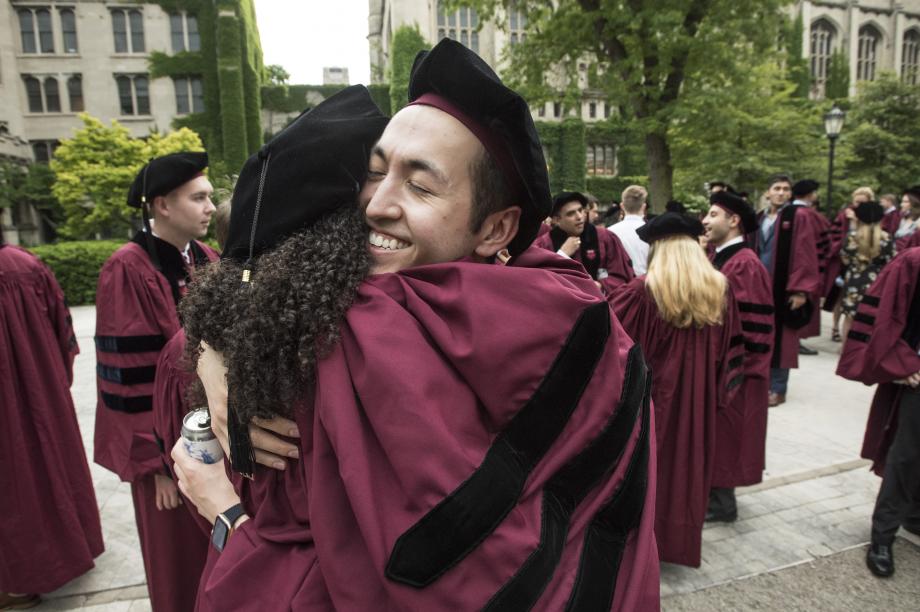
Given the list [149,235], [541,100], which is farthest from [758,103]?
[149,235]

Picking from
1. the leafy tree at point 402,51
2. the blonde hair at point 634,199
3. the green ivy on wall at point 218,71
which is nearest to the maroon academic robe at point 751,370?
the blonde hair at point 634,199

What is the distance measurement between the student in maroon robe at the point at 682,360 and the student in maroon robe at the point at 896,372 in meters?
0.87

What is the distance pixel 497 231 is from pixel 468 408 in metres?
0.49

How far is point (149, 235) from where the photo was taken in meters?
3.37

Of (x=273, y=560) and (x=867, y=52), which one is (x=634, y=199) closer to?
(x=273, y=560)

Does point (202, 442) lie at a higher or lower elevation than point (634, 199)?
lower

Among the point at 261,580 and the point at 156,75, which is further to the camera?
the point at 156,75

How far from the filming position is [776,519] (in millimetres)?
4312

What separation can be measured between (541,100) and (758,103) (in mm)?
12129

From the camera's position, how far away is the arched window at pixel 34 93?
3347cm

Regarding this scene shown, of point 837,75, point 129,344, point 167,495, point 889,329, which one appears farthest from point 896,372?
point 837,75

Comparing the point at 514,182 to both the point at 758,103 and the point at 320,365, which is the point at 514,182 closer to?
the point at 320,365

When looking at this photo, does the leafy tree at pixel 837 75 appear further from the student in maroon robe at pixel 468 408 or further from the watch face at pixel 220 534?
the watch face at pixel 220 534

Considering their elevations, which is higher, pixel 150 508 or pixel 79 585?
pixel 150 508
